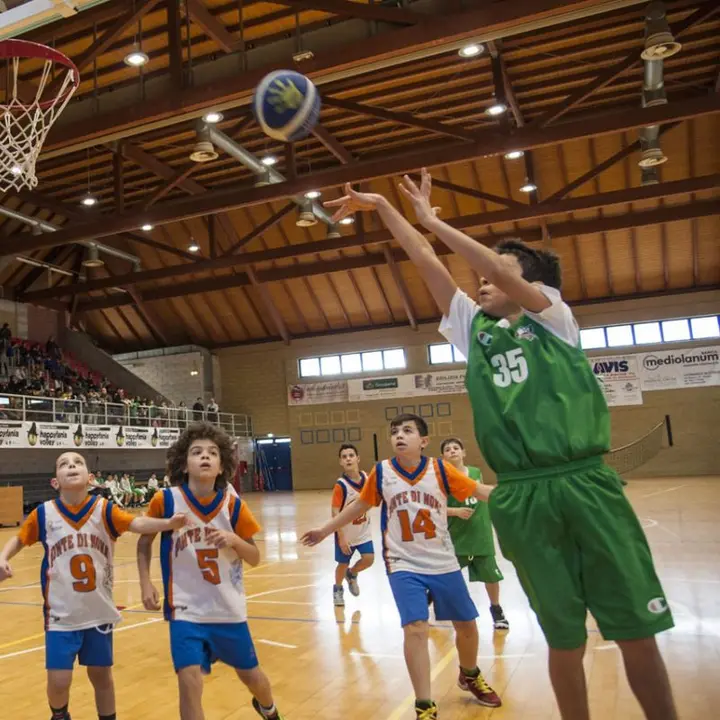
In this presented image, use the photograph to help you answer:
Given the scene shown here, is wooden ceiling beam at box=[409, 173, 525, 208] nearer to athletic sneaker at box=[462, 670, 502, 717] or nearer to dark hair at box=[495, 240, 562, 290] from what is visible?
athletic sneaker at box=[462, 670, 502, 717]

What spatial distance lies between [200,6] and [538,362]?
11.5 meters

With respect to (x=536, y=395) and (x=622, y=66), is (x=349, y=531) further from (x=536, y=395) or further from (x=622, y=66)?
(x=622, y=66)

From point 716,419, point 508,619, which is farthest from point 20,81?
point 716,419

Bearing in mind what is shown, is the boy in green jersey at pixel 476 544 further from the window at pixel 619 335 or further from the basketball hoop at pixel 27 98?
the window at pixel 619 335

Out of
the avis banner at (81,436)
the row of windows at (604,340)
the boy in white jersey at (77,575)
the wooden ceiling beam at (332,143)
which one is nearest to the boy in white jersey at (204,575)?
the boy in white jersey at (77,575)

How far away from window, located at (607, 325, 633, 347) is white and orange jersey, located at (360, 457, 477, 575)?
81.6ft

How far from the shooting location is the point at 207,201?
17.0 metres

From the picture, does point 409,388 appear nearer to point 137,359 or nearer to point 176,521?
point 137,359

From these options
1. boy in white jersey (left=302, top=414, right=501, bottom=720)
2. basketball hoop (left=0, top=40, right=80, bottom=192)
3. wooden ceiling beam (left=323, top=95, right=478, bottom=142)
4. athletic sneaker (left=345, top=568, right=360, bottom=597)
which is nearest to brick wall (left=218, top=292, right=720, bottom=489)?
wooden ceiling beam (left=323, top=95, right=478, bottom=142)

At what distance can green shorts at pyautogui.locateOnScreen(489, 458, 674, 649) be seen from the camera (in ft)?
6.81

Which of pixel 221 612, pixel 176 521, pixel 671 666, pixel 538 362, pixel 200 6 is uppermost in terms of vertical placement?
pixel 200 6

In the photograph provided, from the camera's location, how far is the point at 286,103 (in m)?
4.21

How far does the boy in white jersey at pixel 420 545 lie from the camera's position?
151 inches

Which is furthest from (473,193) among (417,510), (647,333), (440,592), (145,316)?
(145,316)
